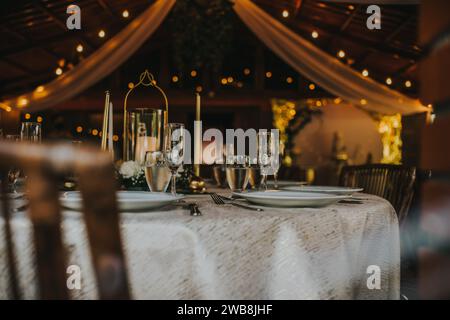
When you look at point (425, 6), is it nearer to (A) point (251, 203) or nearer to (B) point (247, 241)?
(A) point (251, 203)

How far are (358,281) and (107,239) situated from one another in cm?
80

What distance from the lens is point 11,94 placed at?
8383 millimetres

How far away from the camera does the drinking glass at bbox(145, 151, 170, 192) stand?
1278 millimetres

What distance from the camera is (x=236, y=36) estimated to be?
9352 millimetres

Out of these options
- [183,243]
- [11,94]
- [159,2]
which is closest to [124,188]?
[183,243]

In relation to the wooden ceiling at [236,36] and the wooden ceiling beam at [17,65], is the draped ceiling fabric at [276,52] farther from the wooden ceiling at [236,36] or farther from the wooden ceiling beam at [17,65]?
the wooden ceiling beam at [17,65]

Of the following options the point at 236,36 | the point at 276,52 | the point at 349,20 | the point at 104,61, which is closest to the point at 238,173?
the point at 276,52

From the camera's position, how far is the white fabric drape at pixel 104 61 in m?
5.11

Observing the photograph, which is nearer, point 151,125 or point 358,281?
point 358,281

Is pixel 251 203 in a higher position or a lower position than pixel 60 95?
lower

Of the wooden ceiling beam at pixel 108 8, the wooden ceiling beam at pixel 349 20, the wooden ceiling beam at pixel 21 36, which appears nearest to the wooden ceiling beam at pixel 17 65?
the wooden ceiling beam at pixel 21 36

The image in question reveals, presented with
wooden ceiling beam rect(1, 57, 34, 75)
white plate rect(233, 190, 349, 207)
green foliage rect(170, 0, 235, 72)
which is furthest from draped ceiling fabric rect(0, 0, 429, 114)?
white plate rect(233, 190, 349, 207)

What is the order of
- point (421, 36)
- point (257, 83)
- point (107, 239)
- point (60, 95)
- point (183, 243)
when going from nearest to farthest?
1. point (107, 239)
2. point (183, 243)
3. point (421, 36)
4. point (60, 95)
5. point (257, 83)

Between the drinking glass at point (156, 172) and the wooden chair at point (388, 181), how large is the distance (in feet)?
4.09
